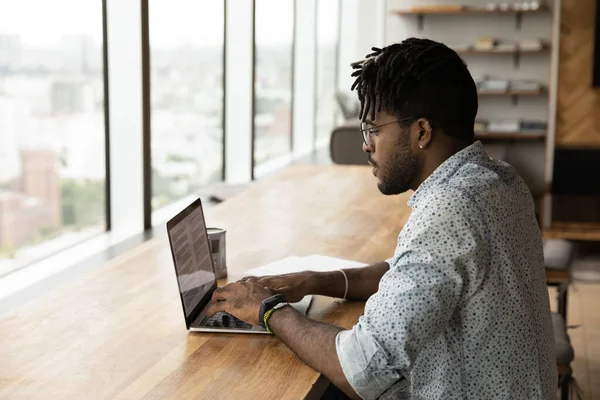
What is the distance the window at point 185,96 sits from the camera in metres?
4.12

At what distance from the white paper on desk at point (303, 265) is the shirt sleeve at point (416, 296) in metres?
0.73

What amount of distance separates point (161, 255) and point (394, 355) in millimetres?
1172

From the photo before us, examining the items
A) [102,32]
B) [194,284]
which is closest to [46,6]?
[102,32]

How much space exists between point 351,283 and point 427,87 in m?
0.65

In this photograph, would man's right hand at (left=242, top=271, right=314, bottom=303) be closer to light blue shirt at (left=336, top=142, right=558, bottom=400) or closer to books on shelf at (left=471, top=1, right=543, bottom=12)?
light blue shirt at (left=336, top=142, right=558, bottom=400)

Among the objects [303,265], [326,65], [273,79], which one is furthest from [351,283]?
[326,65]

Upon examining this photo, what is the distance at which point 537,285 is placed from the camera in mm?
1604

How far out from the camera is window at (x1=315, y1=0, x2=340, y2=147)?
7.89 metres

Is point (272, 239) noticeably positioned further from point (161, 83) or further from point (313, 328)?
point (161, 83)

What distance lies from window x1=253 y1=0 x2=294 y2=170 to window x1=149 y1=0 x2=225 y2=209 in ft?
1.86

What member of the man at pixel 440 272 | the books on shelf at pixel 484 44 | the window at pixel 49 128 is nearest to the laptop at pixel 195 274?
the man at pixel 440 272

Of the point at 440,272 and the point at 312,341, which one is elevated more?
the point at 440,272

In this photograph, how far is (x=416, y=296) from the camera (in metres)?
1.41

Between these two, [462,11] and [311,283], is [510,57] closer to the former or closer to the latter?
[462,11]
